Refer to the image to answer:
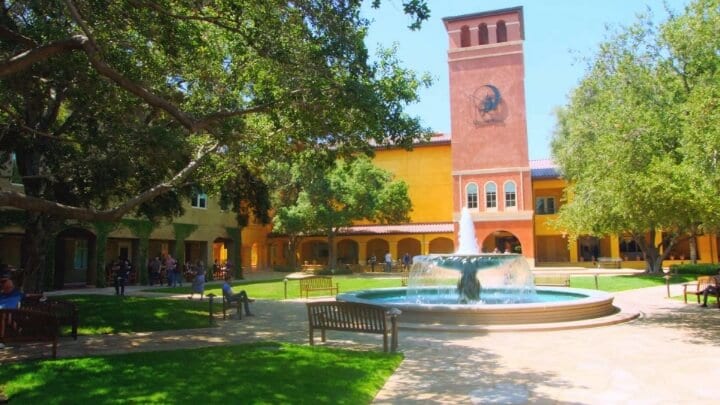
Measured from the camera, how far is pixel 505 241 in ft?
135

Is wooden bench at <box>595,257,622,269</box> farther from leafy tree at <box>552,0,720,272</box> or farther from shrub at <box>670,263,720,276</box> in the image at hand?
leafy tree at <box>552,0,720,272</box>

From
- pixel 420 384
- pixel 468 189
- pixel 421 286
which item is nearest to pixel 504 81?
pixel 468 189

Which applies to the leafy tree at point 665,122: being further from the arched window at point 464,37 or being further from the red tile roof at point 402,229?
the red tile roof at point 402,229

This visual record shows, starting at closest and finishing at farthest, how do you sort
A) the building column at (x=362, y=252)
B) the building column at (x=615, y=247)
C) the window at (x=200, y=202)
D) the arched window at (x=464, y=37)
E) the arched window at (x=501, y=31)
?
1. the window at (x=200, y=202)
2. the arched window at (x=501, y=31)
3. the arched window at (x=464, y=37)
4. the building column at (x=615, y=247)
5. the building column at (x=362, y=252)

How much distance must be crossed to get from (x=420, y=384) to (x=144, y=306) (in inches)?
423

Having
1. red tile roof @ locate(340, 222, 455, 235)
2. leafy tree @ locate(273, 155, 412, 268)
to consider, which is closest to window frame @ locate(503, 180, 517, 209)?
red tile roof @ locate(340, 222, 455, 235)

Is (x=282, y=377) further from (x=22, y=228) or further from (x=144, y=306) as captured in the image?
(x=22, y=228)

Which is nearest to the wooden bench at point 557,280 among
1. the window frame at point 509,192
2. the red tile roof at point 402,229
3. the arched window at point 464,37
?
the window frame at point 509,192

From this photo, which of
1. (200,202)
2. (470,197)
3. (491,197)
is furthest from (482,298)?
(470,197)

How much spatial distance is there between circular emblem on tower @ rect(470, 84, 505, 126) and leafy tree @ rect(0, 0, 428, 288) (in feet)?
80.8

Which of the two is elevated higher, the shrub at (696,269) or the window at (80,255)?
the window at (80,255)

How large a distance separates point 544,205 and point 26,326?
38924 mm

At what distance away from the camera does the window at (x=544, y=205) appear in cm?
4153

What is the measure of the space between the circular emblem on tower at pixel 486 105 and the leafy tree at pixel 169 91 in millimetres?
24622
